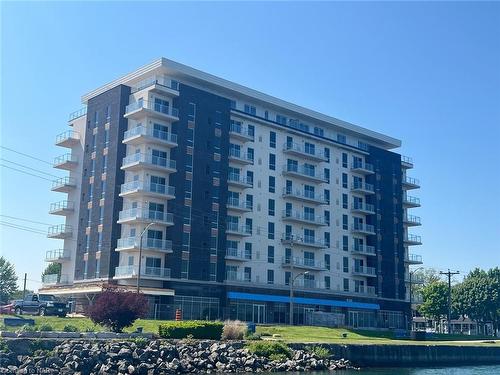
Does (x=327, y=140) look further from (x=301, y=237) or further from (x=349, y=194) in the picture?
(x=301, y=237)

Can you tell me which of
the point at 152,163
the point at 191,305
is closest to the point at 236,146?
the point at 152,163

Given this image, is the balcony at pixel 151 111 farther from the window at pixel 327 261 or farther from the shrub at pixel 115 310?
the shrub at pixel 115 310

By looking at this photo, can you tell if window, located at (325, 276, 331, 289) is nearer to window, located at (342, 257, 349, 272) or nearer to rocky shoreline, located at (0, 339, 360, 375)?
window, located at (342, 257, 349, 272)

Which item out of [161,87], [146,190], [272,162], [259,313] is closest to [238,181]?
[272,162]

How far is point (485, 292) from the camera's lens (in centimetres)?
10719

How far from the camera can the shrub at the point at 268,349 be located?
1764 inches

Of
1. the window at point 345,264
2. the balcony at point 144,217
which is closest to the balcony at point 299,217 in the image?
the window at point 345,264

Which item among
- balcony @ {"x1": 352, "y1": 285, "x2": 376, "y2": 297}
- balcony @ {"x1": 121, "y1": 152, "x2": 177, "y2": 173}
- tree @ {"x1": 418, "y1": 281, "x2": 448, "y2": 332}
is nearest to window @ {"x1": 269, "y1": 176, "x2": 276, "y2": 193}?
balcony @ {"x1": 121, "y1": 152, "x2": 177, "y2": 173}

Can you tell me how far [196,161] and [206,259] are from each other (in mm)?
11727

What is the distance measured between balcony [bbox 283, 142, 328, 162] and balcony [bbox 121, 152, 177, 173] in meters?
20.0

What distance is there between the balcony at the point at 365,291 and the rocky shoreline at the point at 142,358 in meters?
46.1

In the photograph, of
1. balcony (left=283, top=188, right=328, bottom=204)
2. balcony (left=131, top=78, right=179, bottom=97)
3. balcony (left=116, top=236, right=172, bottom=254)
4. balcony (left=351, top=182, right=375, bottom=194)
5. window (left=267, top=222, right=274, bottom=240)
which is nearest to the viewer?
balcony (left=116, top=236, right=172, bottom=254)

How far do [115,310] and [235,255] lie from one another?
3465 cm

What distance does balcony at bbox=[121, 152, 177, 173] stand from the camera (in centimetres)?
7062
